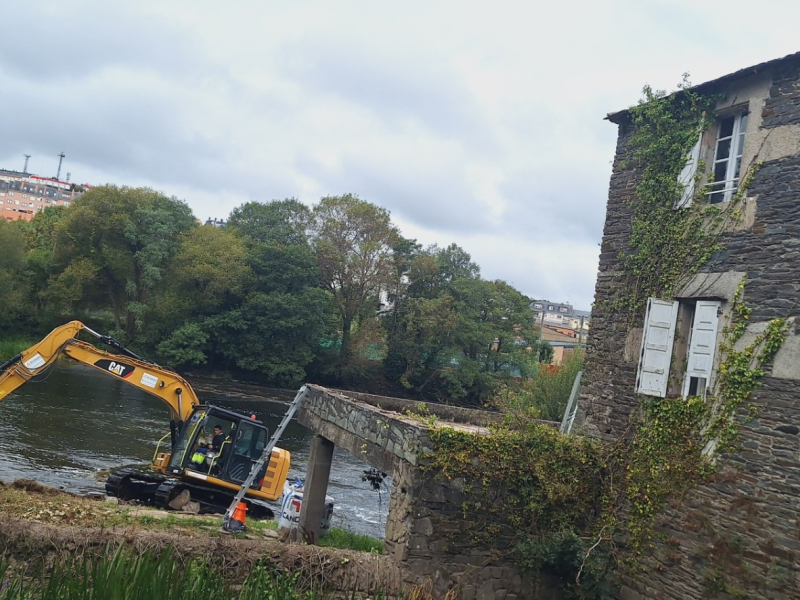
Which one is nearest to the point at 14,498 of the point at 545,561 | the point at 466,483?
the point at 466,483

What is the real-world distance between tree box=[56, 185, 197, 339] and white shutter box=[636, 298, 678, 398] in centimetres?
3644

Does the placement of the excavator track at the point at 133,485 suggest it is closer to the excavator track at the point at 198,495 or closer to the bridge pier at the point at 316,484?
the excavator track at the point at 198,495

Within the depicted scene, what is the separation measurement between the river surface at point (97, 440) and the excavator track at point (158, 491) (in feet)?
6.42

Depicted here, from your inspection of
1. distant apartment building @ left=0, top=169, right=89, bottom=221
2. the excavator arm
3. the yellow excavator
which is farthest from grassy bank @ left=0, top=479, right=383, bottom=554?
distant apartment building @ left=0, top=169, right=89, bottom=221

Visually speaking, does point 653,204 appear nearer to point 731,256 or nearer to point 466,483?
point 731,256

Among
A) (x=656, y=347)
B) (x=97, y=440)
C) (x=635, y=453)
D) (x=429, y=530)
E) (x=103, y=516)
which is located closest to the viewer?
(x=429, y=530)

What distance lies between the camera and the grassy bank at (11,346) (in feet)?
119

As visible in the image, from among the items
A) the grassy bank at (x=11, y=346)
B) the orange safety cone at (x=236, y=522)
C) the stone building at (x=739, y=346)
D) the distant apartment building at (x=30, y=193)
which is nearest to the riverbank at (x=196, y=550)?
the orange safety cone at (x=236, y=522)

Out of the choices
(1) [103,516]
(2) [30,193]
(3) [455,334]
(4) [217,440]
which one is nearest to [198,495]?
(4) [217,440]

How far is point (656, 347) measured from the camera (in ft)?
34.4

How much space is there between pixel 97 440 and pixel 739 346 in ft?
65.1

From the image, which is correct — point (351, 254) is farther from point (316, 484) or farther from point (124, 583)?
point (124, 583)

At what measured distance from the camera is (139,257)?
141 ft

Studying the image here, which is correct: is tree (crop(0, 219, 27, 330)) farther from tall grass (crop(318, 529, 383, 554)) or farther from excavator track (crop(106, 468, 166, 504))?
tall grass (crop(318, 529, 383, 554))
